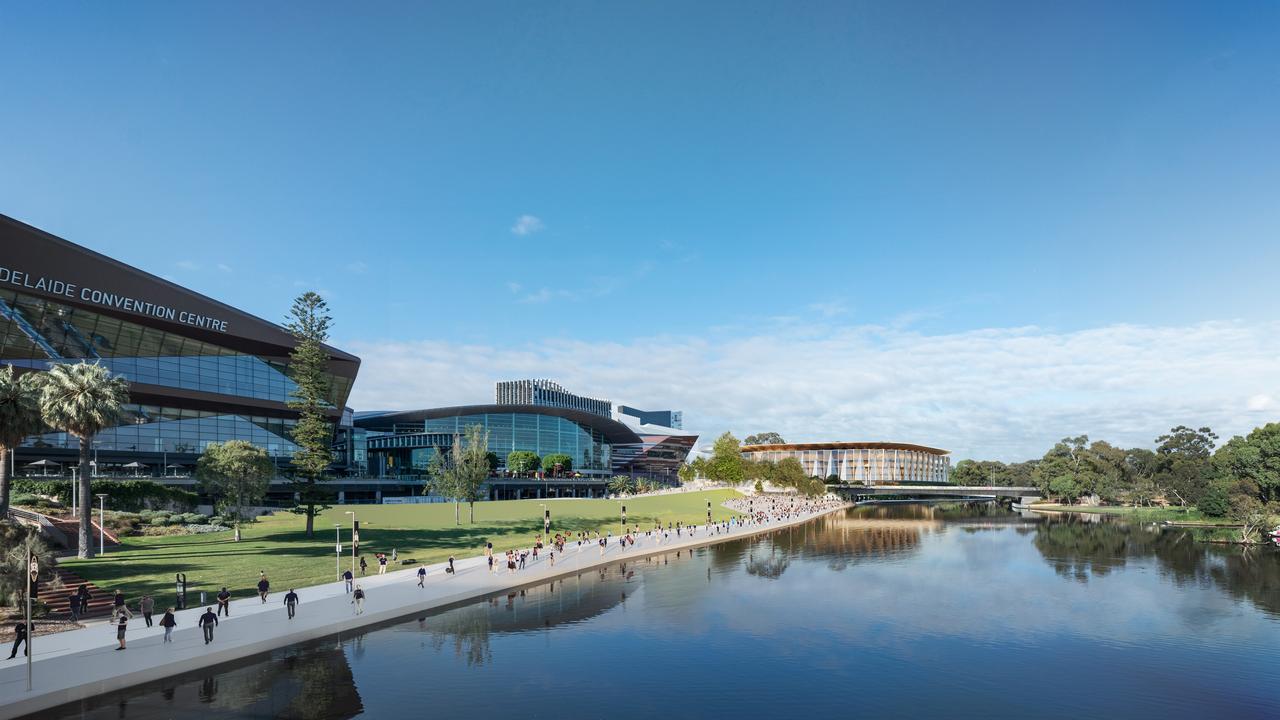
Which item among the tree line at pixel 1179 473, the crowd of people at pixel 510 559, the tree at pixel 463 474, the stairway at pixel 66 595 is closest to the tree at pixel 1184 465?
the tree line at pixel 1179 473

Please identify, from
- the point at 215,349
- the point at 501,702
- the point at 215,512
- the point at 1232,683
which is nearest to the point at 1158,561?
the point at 1232,683

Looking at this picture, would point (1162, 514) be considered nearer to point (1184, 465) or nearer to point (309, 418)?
point (1184, 465)

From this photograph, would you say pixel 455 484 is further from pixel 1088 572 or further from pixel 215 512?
pixel 1088 572

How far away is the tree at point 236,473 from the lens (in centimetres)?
6297

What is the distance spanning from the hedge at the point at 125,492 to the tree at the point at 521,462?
7221 cm

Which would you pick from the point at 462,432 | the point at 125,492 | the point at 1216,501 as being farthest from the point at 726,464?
the point at 125,492

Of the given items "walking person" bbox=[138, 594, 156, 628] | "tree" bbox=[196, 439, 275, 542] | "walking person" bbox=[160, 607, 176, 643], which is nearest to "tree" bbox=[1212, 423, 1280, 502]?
"walking person" bbox=[160, 607, 176, 643]

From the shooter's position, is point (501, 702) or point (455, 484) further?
point (455, 484)

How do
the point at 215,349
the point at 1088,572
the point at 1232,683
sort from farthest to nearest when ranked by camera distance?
the point at 215,349
the point at 1088,572
the point at 1232,683

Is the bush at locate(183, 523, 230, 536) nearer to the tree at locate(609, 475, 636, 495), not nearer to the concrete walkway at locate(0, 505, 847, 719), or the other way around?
the concrete walkway at locate(0, 505, 847, 719)

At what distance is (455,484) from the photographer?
7756 centimetres

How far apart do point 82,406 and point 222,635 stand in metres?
27.1

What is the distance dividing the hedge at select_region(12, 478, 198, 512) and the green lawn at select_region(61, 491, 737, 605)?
8.28 metres

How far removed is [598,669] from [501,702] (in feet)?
16.2
